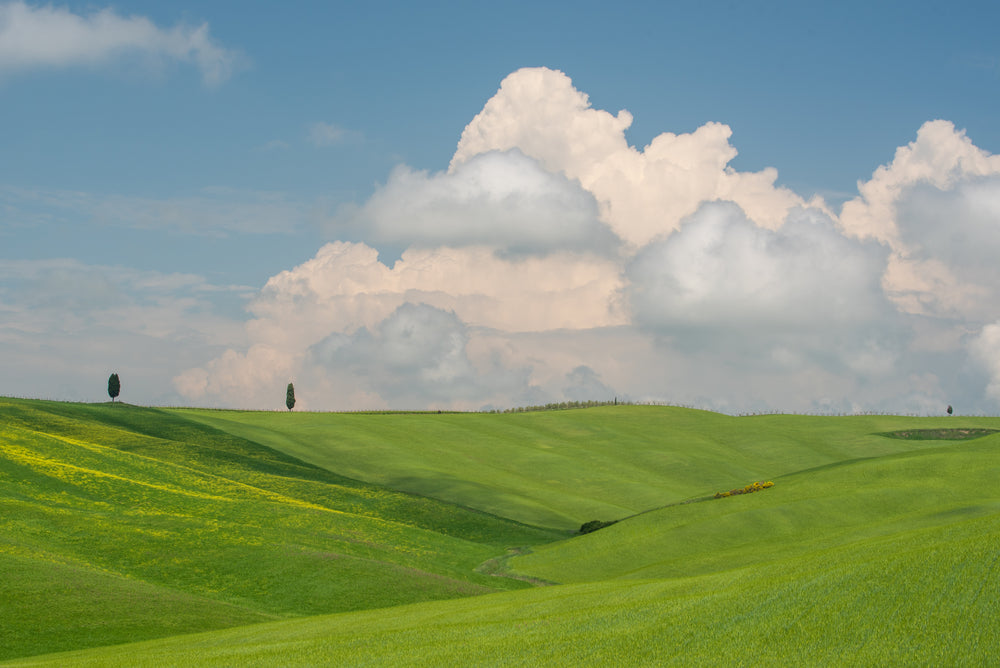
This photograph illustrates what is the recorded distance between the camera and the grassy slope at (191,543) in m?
42.0

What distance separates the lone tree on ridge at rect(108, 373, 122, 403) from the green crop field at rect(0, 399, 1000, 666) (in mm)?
13710

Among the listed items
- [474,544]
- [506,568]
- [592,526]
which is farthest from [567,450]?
[506,568]

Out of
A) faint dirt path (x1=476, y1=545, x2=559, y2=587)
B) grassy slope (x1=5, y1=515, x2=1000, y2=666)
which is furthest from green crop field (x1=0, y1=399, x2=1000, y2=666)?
faint dirt path (x1=476, y1=545, x2=559, y2=587)

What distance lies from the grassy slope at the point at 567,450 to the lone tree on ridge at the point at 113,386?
1646 centimetres

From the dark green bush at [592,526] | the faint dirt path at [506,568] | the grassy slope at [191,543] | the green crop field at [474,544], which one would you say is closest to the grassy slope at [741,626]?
the green crop field at [474,544]

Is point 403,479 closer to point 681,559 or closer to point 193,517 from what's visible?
point 193,517

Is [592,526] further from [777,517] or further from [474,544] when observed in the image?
[777,517]

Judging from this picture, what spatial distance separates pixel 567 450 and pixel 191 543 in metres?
70.6

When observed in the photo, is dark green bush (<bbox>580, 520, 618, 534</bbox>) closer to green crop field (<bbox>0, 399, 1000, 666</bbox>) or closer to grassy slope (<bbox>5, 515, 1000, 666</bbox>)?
green crop field (<bbox>0, 399, 1000, 666</bbox>)

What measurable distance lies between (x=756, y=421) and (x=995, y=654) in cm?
13129

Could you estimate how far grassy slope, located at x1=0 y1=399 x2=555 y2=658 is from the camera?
1655 inches

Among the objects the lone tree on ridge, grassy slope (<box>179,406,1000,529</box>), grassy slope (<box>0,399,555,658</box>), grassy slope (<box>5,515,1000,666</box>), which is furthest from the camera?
the lone tree on ridge

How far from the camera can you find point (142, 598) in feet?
144

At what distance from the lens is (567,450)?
11844cm
